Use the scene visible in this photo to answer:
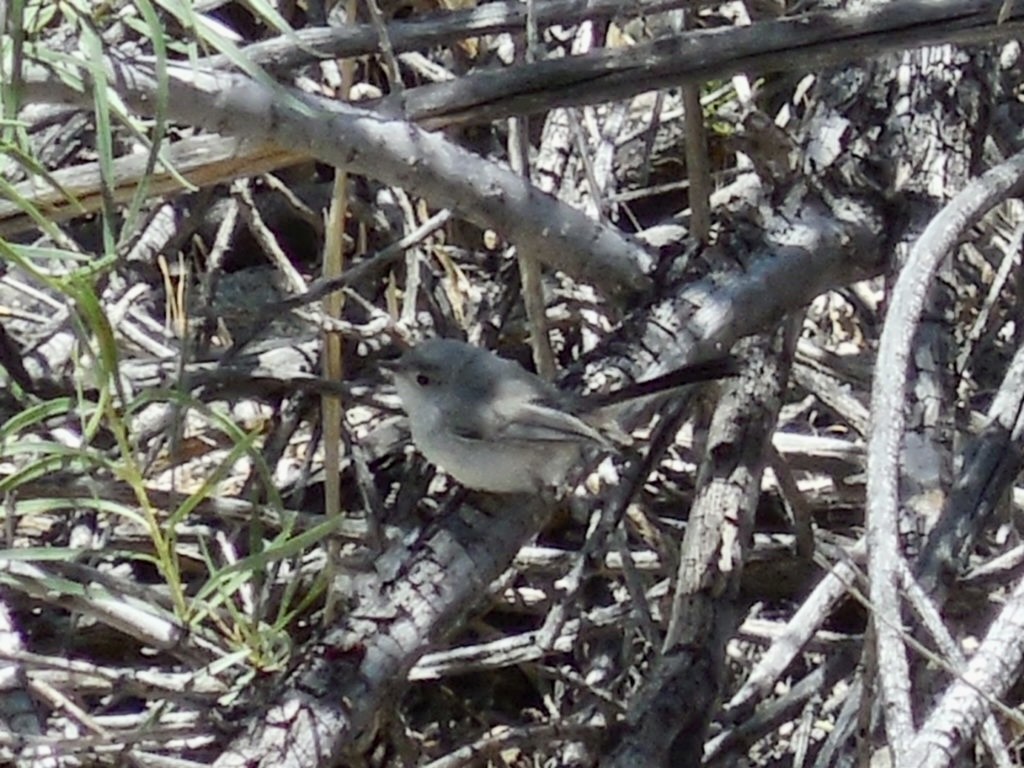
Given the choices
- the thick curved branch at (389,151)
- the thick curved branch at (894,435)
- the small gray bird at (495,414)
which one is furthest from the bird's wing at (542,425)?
the thick curved branch at (894,435)

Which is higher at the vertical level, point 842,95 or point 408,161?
point 842,95

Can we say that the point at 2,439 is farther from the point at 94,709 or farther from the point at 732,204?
the point at 732,204

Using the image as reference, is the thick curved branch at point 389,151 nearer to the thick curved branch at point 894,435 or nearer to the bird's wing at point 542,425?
the bird's wing at point 542,425

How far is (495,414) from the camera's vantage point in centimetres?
338

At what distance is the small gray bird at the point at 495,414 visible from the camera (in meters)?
2.65

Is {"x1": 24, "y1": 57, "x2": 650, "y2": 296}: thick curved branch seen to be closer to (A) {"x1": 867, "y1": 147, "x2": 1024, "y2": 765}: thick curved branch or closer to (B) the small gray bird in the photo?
(B) the small gray bird

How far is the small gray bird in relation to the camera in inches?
104

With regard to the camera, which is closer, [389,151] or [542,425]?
[389,151]

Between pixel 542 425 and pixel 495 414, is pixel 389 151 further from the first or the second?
pixel 495 414

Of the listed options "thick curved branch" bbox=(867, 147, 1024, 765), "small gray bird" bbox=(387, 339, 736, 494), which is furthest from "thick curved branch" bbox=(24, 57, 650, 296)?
"thick curved branch" bbox=(867, 147, 1024, 765)

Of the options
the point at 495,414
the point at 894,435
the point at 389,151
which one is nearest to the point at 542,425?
the point at 495,414

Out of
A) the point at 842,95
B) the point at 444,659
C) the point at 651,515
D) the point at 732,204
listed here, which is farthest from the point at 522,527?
the point at 732,204

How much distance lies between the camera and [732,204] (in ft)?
11.9

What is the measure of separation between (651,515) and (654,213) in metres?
1.29
